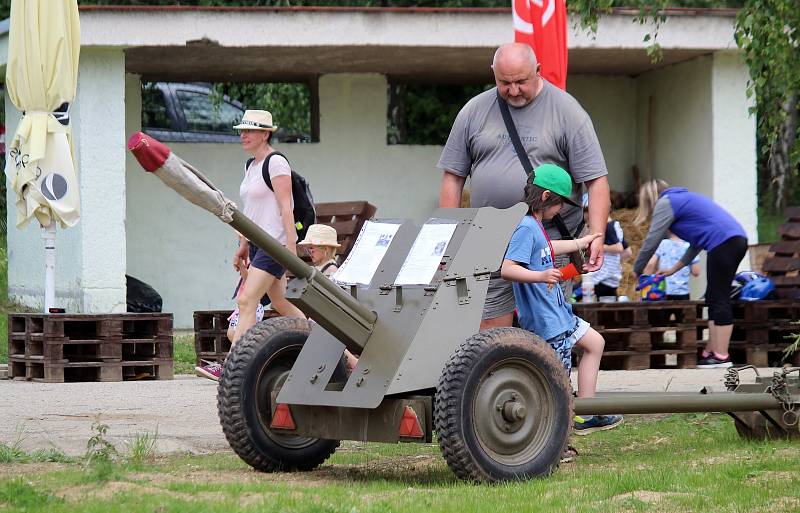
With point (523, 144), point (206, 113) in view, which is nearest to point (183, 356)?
point (206, 113)

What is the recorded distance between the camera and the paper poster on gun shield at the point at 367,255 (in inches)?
254

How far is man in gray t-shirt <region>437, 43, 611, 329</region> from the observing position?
6.99m

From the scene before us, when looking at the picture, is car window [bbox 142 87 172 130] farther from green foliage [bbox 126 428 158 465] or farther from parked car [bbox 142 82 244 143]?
green foliage [bbox 126 428 158 465]

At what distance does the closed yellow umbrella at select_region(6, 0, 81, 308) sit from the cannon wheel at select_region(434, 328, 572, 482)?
21.4ft

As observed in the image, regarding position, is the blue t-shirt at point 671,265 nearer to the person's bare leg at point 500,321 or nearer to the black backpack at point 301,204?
the black backpack at point 301,204

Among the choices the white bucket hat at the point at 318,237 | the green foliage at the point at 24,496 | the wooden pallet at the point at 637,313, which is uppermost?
the white bucket hat at the point at 318,237

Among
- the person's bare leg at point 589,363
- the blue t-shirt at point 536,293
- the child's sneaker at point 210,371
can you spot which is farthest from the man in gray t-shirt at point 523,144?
the child's sneaker at point 210,371

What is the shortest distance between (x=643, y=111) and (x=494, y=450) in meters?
12.7

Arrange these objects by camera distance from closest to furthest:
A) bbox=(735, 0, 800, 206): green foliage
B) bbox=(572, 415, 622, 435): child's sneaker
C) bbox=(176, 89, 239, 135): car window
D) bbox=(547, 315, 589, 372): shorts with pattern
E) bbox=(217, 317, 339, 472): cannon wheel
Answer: bbox=(217, 317, 339, 472): cannon wheel
bbox=(547, 315, 589, 372): shorts with pattern
bbox=(572, 415, 622, 435): child's sneaker
bbox=(735, 0, 800, 206): green foliage
bbox=(176, 89, 239, 135): car window

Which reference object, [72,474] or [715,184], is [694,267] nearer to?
[715,184]

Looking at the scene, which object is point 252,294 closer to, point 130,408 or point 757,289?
point 130,408

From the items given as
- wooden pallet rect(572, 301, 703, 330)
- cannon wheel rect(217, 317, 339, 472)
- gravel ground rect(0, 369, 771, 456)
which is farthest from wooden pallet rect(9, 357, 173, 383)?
cannon wheel rect(217, 317, 339, 472)

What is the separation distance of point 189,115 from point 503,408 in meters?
12.3

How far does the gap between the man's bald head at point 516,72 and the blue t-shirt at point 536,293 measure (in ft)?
2.30
